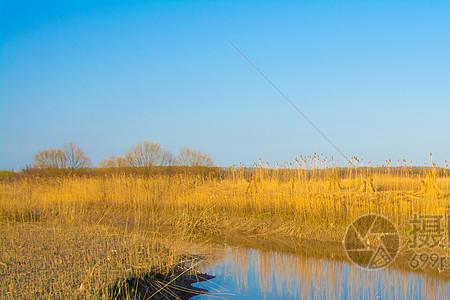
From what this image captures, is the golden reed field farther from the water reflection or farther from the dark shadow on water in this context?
the water reflection

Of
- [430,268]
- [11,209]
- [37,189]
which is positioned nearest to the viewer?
[430,268]

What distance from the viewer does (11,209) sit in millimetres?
11633

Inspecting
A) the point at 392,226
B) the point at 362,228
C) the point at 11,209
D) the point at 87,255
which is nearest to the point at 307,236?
the point at 362,228

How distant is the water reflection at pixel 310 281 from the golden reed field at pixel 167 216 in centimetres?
68

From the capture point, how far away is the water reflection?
6027 mm

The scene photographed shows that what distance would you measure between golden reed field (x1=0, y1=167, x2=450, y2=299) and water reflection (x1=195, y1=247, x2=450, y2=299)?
0.68 m

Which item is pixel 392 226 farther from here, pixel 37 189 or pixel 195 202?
pixel 37 189

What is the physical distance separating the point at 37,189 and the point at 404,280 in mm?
12579
